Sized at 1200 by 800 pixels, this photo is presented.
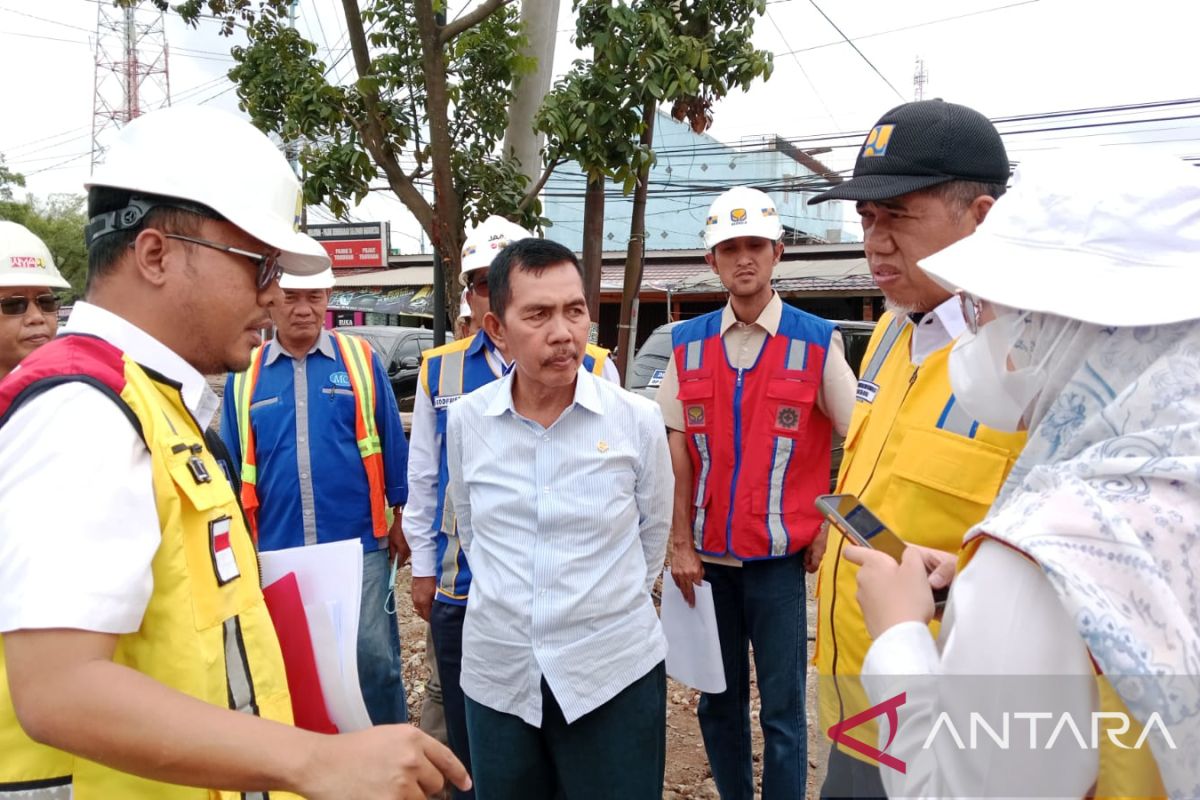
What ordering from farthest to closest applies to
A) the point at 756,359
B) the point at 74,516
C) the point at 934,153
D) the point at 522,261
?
the point at 756,359 → the point at 522,261 → the point at 934,153 → the point at 74,516

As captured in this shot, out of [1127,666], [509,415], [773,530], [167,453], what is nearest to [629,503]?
[509,415]

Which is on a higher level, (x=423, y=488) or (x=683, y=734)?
(x=423, y=488)

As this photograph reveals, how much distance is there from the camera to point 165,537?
1.22 m

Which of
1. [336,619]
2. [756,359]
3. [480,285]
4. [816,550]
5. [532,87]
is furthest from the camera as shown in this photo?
[532,87]

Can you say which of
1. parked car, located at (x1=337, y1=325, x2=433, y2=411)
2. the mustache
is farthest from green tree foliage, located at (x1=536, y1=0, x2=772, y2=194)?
parked car, located at (x1=337, y1=325, x2=433, y2=411)

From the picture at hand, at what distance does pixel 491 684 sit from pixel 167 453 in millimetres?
1211

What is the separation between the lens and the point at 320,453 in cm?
343

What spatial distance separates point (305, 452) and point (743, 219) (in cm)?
202

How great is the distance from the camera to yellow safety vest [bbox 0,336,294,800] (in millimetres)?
1206

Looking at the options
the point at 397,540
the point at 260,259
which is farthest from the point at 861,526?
the point at 397,540

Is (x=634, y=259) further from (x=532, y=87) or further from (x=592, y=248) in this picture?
(x=532, y=87)

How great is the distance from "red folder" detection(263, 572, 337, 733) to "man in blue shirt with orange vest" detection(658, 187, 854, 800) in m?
1.74

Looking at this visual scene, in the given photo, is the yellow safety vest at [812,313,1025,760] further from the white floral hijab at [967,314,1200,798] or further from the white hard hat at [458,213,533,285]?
the white hard hat at [458,213,533,285]

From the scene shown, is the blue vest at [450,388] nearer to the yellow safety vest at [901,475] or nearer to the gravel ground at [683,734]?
the yellow safety vest at [901,475]
